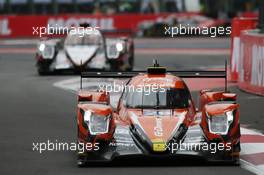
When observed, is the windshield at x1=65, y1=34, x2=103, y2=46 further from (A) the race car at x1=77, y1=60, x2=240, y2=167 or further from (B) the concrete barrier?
(A) the race car at x1=77, y1=60, x2=240, y2=167

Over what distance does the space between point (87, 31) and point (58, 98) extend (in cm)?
686

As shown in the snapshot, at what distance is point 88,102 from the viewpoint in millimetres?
13547

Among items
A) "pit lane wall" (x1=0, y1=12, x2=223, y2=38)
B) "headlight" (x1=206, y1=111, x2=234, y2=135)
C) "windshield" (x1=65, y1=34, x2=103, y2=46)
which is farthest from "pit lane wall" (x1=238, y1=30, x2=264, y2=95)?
"pit lane wall" (x1=0, y1=12, x2=223, y2=38)

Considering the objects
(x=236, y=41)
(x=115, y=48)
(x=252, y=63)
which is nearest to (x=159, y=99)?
(x=252, y=63)

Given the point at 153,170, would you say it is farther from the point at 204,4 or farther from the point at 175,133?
the point at 204,4

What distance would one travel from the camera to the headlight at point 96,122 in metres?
12.8

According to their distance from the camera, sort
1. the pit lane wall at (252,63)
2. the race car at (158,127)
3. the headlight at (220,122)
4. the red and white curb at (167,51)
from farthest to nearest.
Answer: the red and white curb at (167,51)
the pit lane wall at (252,63)
the headlight at (220,122)
the race car at (158,127)

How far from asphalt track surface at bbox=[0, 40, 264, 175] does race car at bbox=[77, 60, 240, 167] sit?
7.2 inches

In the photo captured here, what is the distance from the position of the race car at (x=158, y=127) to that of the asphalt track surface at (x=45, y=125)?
0.18 meters

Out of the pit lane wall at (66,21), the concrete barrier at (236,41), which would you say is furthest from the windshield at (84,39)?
the pit lane wall at (66,21)

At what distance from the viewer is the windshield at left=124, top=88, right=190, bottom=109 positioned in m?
13.5

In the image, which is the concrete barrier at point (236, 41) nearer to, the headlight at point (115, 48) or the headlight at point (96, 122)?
the headlight at point (115, 48)

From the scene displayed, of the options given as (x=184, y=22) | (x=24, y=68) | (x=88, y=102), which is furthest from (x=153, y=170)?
(x=184, y=22)

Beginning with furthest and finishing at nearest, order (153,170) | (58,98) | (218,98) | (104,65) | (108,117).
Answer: (104,65) < (58,98) < (218,98) < (108,117) < (153,170)
